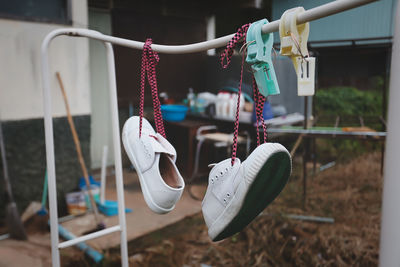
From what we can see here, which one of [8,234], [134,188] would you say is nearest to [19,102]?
[8,234]

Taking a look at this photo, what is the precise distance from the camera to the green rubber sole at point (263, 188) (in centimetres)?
68

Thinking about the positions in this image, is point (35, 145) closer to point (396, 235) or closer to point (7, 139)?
point (7, 139)

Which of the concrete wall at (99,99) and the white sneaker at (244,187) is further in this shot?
the concrete wall at (99,99)

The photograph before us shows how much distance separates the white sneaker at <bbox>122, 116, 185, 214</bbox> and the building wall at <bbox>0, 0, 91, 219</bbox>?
223cm

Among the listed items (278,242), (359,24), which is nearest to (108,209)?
(278,242)

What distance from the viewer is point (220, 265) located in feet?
8.10

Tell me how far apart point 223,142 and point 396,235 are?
3.21 meters

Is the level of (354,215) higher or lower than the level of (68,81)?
lower

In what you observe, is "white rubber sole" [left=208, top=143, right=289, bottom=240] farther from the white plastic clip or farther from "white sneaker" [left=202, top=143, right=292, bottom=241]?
the white plastic clip

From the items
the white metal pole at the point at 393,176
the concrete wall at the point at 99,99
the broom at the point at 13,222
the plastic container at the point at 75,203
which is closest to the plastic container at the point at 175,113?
the concrete wall at the point at 99,99

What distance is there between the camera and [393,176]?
705 millimetres

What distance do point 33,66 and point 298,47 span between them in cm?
284

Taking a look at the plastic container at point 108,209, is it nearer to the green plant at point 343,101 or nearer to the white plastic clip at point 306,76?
the white plastic clip at point 306,76

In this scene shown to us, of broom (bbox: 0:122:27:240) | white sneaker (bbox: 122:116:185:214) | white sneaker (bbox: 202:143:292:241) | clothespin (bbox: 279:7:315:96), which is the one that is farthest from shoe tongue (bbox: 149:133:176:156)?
broom (bbox: 0:122:27:240)
